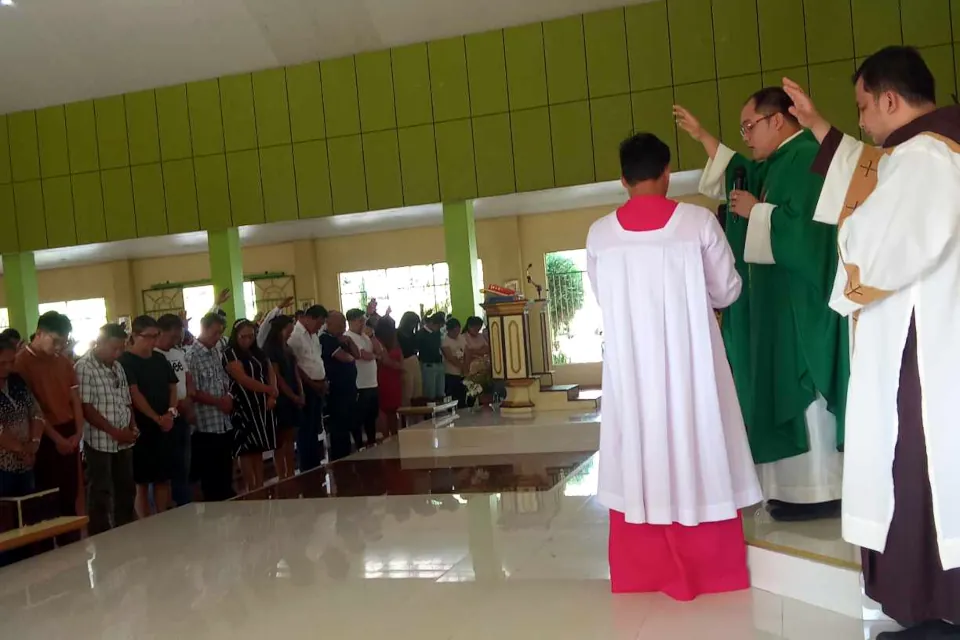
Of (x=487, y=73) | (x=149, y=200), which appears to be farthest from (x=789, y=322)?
(x=149, y=200)

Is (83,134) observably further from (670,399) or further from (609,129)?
(670,399)

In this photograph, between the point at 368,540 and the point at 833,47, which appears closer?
the point at 368,540

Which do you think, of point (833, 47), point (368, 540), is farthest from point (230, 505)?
point (833, 47)

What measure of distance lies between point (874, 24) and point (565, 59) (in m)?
3.07

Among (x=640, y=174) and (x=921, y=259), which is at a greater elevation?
(x=640, y=174)

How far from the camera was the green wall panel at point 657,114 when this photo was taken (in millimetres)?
9141

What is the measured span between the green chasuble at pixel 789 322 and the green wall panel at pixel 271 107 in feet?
26.8

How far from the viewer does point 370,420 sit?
8.16 metres

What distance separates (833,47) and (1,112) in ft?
32.6

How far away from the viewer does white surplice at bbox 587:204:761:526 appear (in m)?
2.81

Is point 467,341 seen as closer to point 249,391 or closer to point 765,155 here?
point 249,391

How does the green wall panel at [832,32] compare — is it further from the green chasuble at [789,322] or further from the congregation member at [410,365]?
the green chasuble at [789,322]

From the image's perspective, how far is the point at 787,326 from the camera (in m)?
2.99

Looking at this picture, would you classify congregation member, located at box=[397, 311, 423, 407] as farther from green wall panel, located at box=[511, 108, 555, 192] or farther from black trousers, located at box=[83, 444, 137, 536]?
black trousers, located at box=[83, 444, 137, 536]
